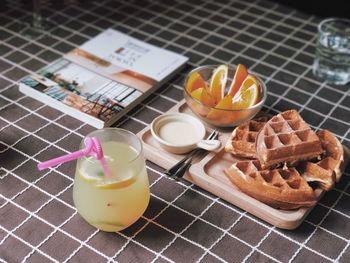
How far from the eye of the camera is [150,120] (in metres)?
1.25

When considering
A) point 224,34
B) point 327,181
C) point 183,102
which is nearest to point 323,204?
point 327,181

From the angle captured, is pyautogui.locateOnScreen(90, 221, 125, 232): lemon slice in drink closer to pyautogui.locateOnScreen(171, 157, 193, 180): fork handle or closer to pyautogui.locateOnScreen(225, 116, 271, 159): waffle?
pyautogui.locateOnScreen(171, 157, 193, 180): fork handle

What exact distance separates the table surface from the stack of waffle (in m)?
0.05

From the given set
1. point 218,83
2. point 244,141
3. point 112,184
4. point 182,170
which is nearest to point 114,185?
point 112,184

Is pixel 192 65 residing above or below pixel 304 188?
below

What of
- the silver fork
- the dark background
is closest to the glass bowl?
the silver fork

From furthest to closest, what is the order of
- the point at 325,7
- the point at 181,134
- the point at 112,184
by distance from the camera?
the point at 325,7 < the point at 181,134 < the point at 112,184

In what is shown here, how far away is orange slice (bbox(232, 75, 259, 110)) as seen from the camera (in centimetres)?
117

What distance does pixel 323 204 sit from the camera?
105cm

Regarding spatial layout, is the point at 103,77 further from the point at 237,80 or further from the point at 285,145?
the point at 285,145

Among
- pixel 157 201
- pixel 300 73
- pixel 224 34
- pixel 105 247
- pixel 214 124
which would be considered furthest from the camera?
pixel 224 34

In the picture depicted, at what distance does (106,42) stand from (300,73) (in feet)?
1.68

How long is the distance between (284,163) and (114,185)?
13.1 inches

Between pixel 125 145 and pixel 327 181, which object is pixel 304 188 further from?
pixel 125 145
